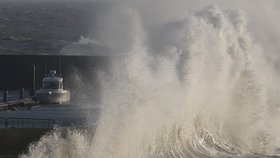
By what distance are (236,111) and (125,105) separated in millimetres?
5816

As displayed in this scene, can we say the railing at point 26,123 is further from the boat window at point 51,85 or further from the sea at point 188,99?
the boat window at point 51,85

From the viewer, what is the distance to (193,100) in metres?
21.5

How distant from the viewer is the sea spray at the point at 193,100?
712 inches

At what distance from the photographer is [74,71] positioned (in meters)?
29.4

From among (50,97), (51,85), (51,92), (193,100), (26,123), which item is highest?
(51,85)

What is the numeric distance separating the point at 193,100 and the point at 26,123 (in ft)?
16.9

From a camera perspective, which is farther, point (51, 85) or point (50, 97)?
point (51, 85)

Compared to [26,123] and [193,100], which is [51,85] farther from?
[26,123]

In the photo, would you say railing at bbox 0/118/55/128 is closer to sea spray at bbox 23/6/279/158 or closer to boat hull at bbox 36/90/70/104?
sea spray at bbox 23/6/279/158

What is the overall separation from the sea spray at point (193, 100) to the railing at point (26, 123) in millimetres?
1035

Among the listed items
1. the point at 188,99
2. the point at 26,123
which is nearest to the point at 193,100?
the point at 188,99

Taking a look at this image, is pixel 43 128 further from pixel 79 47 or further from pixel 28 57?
pixel 79 47

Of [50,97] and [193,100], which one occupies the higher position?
[50,97]

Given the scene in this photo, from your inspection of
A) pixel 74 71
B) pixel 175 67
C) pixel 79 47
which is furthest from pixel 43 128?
pixel 79 47
